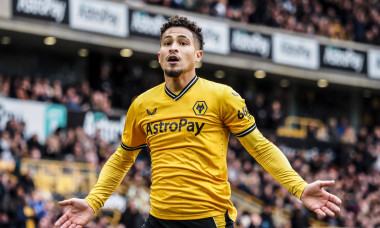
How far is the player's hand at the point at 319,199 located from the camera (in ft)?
18.0

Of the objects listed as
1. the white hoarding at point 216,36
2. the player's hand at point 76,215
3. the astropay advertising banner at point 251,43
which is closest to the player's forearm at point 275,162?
the player's hand at point 76,215

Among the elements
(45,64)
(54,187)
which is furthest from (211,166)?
(45,64)

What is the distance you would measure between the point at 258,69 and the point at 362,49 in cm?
546

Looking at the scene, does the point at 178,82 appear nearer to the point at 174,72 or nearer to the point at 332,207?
the point at 174,72

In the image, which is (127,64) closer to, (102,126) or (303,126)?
(102,126)

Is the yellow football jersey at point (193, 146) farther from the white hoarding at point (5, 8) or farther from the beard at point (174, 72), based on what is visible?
the white hoarding at point (5, 8)

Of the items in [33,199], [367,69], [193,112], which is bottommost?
[33,199]

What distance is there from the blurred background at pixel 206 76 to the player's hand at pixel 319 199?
9.31 m

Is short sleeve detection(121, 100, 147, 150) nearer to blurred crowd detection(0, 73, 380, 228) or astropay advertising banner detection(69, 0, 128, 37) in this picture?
blurred crowd detection(0, 73, 380, 228)

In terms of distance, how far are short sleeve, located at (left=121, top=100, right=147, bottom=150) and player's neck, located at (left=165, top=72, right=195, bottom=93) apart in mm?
386

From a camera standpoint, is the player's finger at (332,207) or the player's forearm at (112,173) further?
the player's forearm at (112,173)

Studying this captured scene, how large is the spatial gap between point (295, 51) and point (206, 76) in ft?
12.0

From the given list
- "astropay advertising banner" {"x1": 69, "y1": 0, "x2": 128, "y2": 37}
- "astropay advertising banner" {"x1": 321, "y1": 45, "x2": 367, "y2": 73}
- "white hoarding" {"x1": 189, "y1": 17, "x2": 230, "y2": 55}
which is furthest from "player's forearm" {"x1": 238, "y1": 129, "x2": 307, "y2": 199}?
"astropay advertising banner" {"x1": 321, "y1": 45, "x2": 367, "y2": 73}

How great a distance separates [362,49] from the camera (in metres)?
30.4
